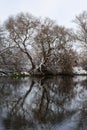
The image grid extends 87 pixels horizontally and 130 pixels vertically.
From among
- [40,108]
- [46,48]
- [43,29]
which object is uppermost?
[43,29]

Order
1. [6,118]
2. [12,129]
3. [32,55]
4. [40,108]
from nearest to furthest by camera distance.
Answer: [12,129]
[6,118]
[40,108]
[32,55]

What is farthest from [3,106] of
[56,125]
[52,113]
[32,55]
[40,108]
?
[32,55]

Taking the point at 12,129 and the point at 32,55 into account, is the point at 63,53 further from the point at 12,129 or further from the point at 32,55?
the point at 12,129

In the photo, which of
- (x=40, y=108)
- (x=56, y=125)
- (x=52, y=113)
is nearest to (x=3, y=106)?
(x=40, y=108)

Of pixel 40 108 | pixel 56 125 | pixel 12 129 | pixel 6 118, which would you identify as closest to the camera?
pixel 12 129

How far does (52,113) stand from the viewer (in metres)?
10.6

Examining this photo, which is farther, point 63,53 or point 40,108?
point 63,53

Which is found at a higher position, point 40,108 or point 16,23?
point 16,23

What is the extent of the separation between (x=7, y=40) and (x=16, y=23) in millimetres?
3443

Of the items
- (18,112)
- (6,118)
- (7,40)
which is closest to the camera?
(6,118)

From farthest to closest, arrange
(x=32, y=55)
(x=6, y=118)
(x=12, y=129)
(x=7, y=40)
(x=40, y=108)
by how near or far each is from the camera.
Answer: (x=32, y=55) < (x=7, y=40) < (x=40, y=108) < (x=6, y=118) < (x=12, y=129)

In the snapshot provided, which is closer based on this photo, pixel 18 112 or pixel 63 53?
pixel 18 112

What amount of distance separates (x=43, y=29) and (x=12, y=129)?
131 ft

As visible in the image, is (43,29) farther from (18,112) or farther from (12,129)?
(12,129)
